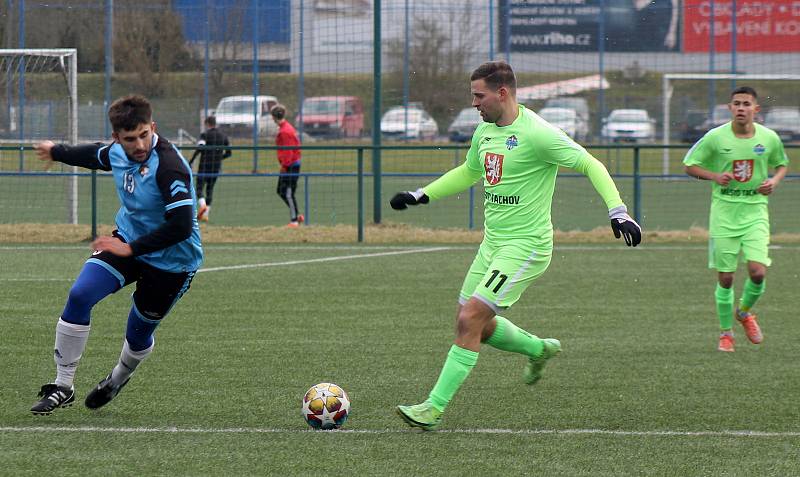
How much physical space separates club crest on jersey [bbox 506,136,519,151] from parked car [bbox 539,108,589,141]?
17424 millimetres

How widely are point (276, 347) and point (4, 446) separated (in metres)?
3.12

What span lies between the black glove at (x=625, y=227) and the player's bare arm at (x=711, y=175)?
3331 millimetres

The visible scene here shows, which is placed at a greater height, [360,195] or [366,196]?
[360,195]

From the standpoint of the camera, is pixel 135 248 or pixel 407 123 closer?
pixel 135 248

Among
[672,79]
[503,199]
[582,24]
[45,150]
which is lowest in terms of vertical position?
[503,199]

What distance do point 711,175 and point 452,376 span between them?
3768mm

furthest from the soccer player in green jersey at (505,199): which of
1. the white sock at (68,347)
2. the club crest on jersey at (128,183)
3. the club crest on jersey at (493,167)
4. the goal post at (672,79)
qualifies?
the goal post at (672,79)

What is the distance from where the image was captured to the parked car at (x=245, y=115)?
23.2 meters

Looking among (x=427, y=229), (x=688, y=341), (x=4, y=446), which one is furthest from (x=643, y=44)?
(x=4, y=446)

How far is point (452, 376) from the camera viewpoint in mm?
6199

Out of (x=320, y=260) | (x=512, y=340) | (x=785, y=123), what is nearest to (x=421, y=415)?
(x=512, y=340)

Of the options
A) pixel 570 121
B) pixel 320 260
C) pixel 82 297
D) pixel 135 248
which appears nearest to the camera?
pixel 135 248

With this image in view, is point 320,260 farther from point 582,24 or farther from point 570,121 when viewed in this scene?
point 570,121

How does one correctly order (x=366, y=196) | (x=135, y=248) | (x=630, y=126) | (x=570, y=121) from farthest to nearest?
1. (x=630, y=126)
2. (x=570, y=121)
3. (x=366, y=196)
4. (x=135, y=248)
